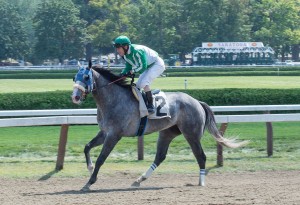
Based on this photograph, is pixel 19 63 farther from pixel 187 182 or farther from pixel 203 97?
pixel 187 182

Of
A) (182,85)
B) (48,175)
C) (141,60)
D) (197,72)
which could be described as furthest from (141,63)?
(197,72)

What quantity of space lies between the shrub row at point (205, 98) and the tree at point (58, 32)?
171ft

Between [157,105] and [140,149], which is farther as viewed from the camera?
[140,149]

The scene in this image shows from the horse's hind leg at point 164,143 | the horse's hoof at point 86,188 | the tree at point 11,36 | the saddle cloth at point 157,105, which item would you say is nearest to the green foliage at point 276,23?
the tree at point 11,36

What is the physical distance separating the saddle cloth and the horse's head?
0.60 metres

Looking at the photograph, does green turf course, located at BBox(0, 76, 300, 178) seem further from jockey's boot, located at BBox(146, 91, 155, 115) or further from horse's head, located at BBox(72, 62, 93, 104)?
horse's head, located at BBox(72, 62, 93, 104)

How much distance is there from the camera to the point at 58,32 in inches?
2881

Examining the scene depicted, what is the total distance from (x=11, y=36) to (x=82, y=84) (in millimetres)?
67023

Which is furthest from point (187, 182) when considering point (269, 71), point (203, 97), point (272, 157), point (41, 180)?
point (269, 71)

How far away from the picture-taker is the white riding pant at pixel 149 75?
9578mm

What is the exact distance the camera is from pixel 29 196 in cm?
848

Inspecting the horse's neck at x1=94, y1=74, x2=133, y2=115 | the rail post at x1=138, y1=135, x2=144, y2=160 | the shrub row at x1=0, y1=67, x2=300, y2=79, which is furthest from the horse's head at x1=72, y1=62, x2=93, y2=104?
the shrub row at x1=0, y1=67, x2=300, y2=79

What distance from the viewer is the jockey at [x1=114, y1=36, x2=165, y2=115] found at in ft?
30.5

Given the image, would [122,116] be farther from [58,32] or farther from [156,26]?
[58,32]
